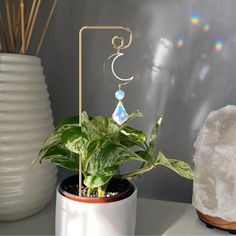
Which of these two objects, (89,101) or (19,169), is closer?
(19,169)

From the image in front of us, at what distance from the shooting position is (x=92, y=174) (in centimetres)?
60

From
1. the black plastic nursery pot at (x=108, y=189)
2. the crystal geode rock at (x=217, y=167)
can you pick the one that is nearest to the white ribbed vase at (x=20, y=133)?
the black plastic nursery pot at (x=108, y=189)

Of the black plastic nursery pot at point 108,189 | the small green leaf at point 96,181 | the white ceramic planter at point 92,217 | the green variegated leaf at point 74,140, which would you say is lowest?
the white ceramic planter at point 92,217

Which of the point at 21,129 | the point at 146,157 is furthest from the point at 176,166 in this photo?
the point at 21,129

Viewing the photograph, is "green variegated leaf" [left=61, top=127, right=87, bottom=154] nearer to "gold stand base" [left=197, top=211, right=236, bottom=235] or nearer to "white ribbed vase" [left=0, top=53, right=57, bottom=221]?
"white ribbed vase" [left=0, top=53, right=57, bottom=221]

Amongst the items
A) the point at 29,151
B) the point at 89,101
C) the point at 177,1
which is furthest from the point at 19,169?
the point at 177,1

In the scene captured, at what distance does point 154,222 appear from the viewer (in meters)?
0.79

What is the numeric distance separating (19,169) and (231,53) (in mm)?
619

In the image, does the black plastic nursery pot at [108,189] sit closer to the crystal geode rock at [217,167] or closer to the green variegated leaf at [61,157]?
the green variegated leaf at [61,157]

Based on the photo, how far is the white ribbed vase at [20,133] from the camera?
0.71 metres

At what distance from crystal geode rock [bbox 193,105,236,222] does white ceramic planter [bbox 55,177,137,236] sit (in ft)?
0.65

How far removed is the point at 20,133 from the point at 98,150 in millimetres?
243

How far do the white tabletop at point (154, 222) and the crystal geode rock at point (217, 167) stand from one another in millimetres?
63

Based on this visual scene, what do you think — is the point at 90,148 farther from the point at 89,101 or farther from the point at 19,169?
the point at 89,101
